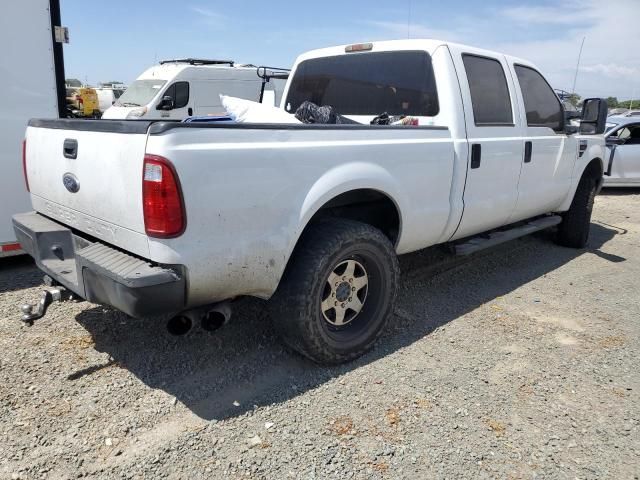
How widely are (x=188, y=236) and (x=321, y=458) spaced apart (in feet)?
3.90

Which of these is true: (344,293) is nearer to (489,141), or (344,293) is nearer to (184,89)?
(489,141)

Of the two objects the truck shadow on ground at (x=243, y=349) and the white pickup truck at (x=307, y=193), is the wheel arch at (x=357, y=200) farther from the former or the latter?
the truck shadow on ground at (x=243, y=349)

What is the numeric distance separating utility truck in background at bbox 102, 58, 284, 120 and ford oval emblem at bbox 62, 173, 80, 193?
27.9 ft

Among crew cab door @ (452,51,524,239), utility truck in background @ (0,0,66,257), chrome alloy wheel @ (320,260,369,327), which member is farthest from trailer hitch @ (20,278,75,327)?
crew cab door @ (452,51,524,239)

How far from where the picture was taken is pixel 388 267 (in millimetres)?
3355

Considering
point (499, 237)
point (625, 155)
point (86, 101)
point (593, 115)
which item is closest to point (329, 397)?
point (499, 237)

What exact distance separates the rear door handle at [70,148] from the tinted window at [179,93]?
8.91 m

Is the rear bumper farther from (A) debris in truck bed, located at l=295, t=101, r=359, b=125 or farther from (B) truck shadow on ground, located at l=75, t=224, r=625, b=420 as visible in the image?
(A) debris in truck bed, located at l=295, t=101, r=359, b=125

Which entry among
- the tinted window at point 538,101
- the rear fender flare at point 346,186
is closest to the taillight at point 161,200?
the rear fender flare at point 346,186

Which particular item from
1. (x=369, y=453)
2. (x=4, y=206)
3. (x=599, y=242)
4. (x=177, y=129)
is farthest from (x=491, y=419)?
(x=599, y=242)

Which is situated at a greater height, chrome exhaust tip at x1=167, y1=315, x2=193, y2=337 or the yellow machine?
the yellow machine

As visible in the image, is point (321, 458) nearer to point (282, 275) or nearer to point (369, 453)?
point (369, 453)

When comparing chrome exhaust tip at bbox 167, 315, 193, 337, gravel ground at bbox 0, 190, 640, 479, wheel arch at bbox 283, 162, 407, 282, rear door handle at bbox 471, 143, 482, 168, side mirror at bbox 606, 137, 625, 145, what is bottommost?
gravel ground at bbox 0, 190, 640, 479

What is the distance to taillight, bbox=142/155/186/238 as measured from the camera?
2.30 meters
